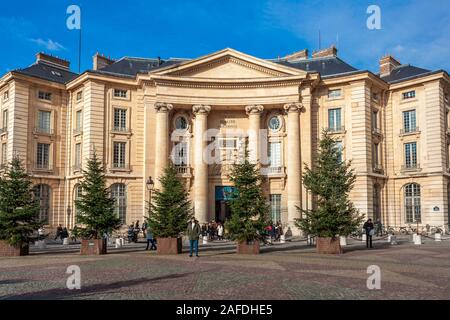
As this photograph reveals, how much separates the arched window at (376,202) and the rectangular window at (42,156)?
1163 inches

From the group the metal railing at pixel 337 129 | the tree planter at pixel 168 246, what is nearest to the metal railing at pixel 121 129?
the metal railing at pixel 337 129

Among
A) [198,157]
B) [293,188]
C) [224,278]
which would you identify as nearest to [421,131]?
[293,188]

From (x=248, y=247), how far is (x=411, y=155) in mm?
26622

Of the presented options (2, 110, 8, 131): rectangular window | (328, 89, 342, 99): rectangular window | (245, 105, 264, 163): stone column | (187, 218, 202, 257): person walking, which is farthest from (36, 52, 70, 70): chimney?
(187, 218, 202, 257): person walking

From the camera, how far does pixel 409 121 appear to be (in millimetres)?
45281

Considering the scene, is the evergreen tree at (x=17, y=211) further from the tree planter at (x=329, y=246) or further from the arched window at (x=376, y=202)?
the arched window at (x=376, y=202)

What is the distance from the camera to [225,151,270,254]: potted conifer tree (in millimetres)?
23984

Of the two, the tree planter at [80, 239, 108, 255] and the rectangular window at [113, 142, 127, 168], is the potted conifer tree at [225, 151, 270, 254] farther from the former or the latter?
the rectangular window at [113, 142, 127, 168]

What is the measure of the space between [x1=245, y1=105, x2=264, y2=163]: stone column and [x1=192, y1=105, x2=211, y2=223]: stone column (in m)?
3.84

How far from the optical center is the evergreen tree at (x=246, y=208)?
2408 centimetres

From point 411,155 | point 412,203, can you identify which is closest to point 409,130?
point 411,155

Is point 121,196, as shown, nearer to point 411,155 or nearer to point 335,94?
point 335,94

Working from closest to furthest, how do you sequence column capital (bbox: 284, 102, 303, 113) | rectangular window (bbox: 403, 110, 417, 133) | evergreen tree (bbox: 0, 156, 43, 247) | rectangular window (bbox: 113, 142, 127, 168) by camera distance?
1. evergreen tree (bbox: 0, 156, 43, 247)
2. column capital (bbox: 284, 102, 303, 113)
3. rectangular window (bbox: 113, 142, 127, 168)
4. rectangular window (bbox: 403, 110, 417, 133)
